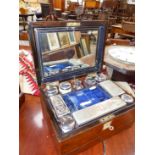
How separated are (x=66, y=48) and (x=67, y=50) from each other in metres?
0.01

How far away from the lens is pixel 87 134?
0.51 metres

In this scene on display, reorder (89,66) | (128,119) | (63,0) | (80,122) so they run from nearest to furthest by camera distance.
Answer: (80,122)
(128,119)
(89,66)
(63,0)

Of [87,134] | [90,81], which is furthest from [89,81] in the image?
[87,134]

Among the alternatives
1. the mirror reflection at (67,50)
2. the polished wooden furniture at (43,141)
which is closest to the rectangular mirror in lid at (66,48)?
the mirror reflection at (67,50)

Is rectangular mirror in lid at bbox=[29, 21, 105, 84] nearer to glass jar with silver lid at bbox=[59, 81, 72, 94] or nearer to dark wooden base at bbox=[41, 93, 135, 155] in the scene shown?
glass jar with silver lid at bbox=[59, 81, 72, 94]

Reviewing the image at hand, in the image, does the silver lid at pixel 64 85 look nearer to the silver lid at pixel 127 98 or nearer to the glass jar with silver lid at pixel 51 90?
the glass jar with silver lid at pixel 51 90

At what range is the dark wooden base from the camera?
469 mm

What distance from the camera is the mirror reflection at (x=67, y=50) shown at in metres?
0.59

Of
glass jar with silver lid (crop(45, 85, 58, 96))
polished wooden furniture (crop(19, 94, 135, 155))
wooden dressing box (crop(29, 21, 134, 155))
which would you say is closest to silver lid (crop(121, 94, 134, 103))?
wooden dressing box (crop(29, 21, 134, 155))

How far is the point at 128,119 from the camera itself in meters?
0.61
